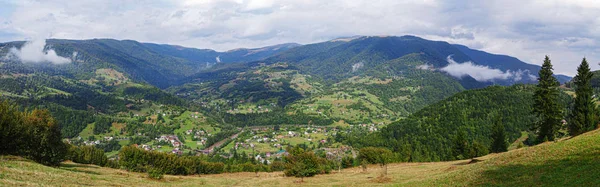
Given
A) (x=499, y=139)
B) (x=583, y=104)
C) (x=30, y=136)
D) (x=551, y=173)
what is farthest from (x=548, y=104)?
(x=30, y=136)

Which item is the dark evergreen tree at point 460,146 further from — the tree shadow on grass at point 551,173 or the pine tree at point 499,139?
the tree shadow on grass at point 551,173

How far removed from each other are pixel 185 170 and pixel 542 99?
280ft

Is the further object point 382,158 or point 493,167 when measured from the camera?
point 382,158

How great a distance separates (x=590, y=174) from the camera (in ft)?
88.7

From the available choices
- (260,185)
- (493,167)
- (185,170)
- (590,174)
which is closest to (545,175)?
(590,174)

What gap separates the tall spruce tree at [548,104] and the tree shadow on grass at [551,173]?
40061mm

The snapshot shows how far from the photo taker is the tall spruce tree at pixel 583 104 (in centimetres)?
7031

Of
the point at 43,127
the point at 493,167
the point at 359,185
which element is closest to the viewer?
the point at 493,167

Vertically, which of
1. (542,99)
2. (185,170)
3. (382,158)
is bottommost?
(185,170)

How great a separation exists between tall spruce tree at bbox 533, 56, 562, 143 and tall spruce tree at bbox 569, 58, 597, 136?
6187 millimetres

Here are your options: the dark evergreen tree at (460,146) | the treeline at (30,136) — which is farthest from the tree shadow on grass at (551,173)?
the dark evergreen tree at (460,146)

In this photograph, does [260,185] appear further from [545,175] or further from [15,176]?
[545,175]

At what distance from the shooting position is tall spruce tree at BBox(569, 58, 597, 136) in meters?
70.3

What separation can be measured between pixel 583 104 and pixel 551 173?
5588cm
